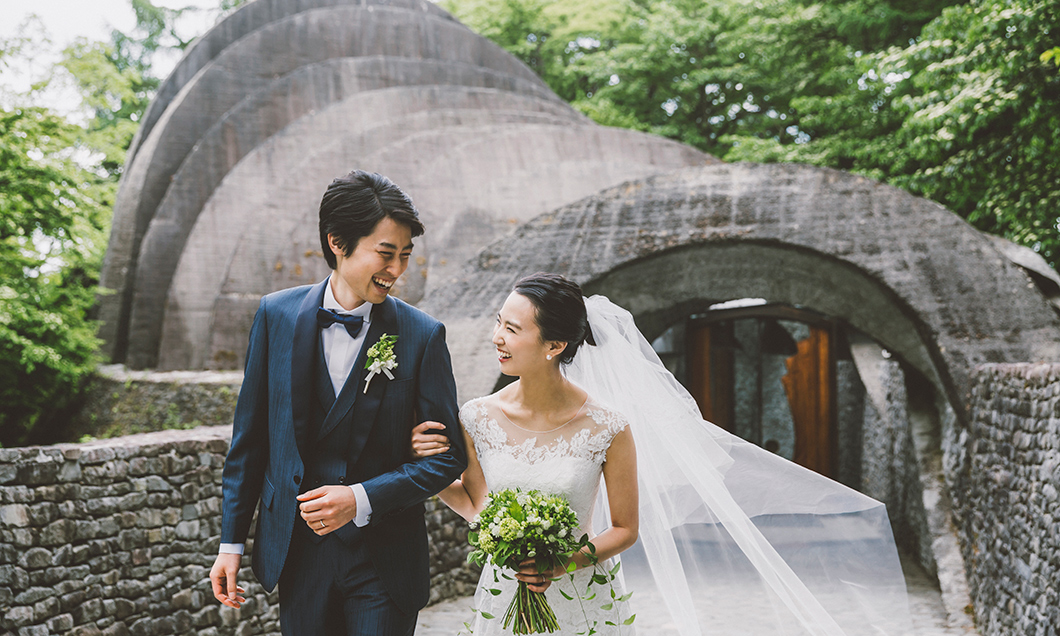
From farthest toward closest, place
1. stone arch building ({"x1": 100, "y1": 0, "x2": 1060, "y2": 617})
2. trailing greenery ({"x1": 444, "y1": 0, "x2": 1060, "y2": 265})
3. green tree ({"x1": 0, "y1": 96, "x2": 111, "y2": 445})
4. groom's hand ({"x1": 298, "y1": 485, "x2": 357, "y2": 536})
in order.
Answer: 1. trailing greenery ({"x1": 444, "y1": 0, "x2": 1060, "y2": 265})
2. green tree ({"x1": 0, "y1": 96, "x2": 111, "y2": 445})
3. stone arch building ({"x1": 100, "y1": 0, "x2": 1060, "y2": 617})
4. groom's hand ({"x1": 298, "y1": 485, "x2": 357, "y2": 536})

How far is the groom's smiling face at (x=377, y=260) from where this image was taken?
2277 mm

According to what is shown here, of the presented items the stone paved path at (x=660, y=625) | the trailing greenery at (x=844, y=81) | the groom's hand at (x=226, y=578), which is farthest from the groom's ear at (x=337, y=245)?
the trailing greenery at (x=844, y=81)

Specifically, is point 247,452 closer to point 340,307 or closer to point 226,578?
point 226,578

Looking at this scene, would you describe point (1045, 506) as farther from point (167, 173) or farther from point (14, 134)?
point (167, 173)

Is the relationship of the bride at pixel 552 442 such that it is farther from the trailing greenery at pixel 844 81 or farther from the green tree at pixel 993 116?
the green tree at pixel 993 116

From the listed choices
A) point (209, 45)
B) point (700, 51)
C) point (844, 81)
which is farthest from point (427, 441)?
point (700, 51)

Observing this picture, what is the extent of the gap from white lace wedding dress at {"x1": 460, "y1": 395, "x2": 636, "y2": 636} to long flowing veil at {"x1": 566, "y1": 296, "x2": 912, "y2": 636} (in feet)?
1.34

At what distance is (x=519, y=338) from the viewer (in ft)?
8.43

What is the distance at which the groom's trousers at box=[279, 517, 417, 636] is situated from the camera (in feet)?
7.16

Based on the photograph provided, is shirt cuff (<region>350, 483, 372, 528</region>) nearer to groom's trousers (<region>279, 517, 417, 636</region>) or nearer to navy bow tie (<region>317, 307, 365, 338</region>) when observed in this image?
groom's trousers (<region>279, 517, 417, 636</region>)

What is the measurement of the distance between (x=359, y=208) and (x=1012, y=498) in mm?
4749

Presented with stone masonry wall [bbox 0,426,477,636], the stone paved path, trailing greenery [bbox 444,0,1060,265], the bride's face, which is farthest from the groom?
trailing greenery [bbox 444,0,1060,265]

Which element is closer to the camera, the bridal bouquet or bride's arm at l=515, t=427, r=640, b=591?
the bridal bouquet

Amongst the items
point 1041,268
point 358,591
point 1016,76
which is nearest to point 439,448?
point 358,591
